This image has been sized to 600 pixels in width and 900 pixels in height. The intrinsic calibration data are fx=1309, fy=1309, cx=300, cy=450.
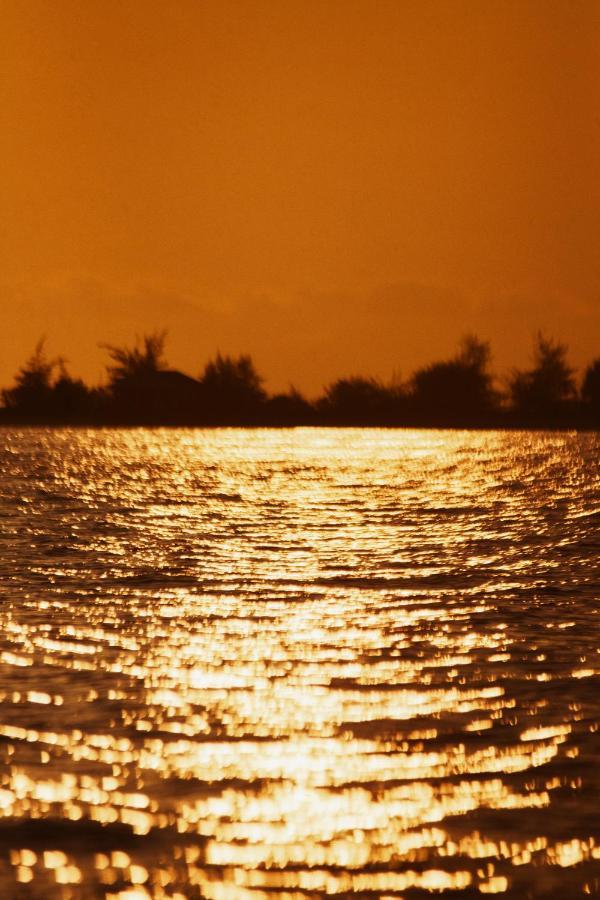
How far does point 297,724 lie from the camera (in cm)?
1149

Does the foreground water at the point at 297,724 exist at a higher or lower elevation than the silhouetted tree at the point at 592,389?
lower

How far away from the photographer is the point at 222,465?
94438 mm

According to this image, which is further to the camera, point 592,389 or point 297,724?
point 592,389

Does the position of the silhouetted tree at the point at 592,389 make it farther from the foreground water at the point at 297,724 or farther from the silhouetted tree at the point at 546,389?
the foreground water at the point at 297,724

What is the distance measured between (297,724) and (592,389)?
6925 inches

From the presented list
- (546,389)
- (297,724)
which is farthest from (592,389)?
(297,724)

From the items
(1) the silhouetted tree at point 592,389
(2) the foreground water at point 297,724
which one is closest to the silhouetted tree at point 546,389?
(1) the silhouetted tree at point 592,389

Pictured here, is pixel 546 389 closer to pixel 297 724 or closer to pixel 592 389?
pixel 592 389

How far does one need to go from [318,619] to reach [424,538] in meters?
15.1

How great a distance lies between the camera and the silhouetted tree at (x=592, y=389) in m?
178

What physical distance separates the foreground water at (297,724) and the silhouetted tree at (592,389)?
506 ft

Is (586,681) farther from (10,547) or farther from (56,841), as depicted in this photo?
(10,547)

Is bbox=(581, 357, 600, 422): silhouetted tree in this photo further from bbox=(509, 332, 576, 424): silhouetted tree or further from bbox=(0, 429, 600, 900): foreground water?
bbox=(0, 429, 600, 900): foreground water

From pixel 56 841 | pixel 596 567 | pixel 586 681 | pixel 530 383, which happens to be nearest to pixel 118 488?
pixel 596 567
